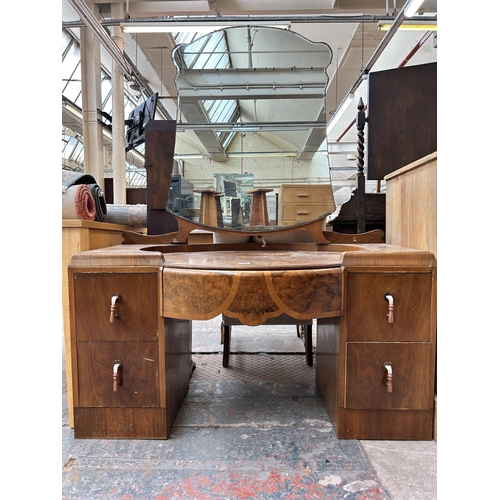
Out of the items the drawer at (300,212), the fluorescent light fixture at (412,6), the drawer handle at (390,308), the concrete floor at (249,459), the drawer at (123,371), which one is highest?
the fluorescent light fixture at (412,6)

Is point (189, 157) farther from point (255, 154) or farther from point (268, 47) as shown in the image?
point (268, 47)

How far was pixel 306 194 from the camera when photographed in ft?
5.37

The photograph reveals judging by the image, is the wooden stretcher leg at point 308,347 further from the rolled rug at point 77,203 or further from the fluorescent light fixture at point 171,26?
the fluorescent light fixture at point 171,26

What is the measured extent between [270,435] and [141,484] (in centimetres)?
47

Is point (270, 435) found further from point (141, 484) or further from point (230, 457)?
point (141, 484)

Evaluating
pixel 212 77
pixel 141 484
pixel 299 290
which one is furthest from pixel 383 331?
pixel 212 77

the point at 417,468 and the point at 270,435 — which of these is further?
the point at 270,435

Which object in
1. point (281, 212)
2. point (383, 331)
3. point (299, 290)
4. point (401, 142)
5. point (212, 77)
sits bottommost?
point (383, 331)

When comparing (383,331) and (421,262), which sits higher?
(421,262)

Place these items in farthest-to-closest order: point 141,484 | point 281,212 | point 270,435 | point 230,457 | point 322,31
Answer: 1. point 322,31
2. point 281,212
3. point 270,435
4. point 230,457
5. point 141,484

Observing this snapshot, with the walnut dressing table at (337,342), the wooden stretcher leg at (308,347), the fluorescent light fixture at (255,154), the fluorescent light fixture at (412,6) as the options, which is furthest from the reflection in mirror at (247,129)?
the fluorescent light fixture at (412,6)

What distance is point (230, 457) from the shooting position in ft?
3.69

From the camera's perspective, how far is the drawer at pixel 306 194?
1619 millimetres

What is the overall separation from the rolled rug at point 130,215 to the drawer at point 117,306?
Result: 728 millimetres
